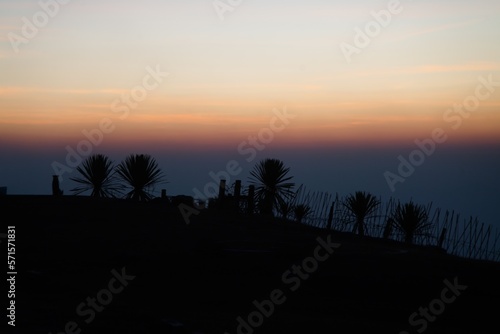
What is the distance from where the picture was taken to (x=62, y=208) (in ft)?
67.1

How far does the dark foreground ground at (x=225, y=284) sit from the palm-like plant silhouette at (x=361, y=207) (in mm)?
8825

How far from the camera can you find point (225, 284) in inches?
493

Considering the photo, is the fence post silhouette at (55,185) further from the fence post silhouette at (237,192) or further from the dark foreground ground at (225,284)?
the dark foreground ground at (225,284)

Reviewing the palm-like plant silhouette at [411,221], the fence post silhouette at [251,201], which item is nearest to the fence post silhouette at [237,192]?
the fence post silhouette at [251,201]

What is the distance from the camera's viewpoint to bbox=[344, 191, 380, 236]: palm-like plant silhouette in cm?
2664

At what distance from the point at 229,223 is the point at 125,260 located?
248 inches

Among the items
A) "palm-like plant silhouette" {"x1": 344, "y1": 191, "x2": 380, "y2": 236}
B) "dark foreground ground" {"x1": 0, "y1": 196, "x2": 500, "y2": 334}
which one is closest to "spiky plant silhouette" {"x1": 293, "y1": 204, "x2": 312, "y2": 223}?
"palm-like plant silhouette" {"x1": 344, "y1": 191, "x2": 380, "y2": 236}

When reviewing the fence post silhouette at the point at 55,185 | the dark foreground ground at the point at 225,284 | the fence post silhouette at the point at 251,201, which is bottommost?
the dark foreground ground at the point at 225,284

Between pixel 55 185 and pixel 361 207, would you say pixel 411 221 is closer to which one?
pixel 361 207

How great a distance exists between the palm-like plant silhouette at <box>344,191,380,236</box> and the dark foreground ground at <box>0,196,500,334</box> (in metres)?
8.83

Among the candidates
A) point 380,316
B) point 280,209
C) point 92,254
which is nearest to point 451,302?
point 380,316

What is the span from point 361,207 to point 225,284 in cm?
1493

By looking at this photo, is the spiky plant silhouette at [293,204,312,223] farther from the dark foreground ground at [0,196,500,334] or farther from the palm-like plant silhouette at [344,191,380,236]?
the dark foreground ground at [0,196,500,334]

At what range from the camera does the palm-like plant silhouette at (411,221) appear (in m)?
26.1
